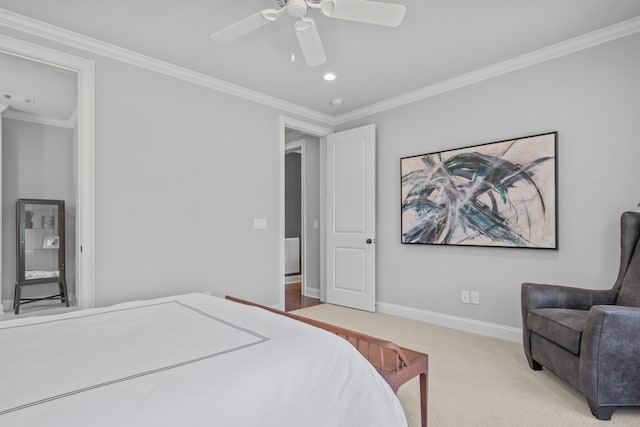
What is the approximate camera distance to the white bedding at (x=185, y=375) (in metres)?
0.96

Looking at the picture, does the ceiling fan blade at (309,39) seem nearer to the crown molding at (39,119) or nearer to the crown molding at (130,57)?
the crown molding at (130,57)

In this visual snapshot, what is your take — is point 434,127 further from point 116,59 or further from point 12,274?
point 12,274

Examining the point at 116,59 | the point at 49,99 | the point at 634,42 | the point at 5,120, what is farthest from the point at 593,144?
the point at 5,120

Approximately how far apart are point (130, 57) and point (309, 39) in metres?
1.75

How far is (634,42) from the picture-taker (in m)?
2.61

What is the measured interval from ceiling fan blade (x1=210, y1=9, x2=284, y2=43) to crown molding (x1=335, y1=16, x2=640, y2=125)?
2269 mm

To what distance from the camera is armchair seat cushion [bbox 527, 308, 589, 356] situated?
207 centimetres

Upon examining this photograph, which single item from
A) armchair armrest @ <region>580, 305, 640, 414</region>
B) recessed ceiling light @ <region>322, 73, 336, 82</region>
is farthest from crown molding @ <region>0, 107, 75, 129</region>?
armchair armrest @ <region>580, 305, 640, 414</region>

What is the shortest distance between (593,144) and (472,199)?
3.34ft

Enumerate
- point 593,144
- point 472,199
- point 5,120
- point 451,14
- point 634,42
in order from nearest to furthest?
1. point 451,14
2. point 634,42
3. point 593,144
4. point 472,199
5. point 5,120

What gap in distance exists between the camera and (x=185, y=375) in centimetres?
112

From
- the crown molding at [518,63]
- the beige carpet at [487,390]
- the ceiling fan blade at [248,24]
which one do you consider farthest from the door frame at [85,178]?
the crown molding at [518,63]

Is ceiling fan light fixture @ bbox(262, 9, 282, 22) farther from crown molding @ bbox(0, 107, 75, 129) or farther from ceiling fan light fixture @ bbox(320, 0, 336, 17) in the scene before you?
crown molding @ bbox(0, 107, 75, 129)

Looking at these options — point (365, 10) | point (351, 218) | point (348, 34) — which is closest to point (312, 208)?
point (351, 218)
